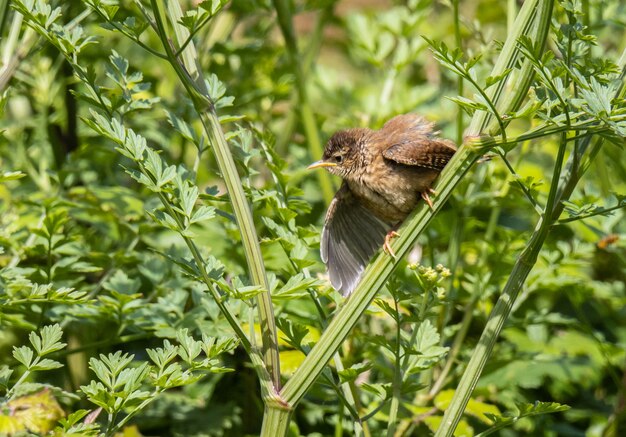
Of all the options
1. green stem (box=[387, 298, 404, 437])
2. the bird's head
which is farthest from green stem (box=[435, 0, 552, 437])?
the bird's head

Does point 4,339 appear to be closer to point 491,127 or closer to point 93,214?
point 93,214

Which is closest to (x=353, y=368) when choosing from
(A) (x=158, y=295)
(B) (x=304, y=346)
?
(B) (x=304, y=346)

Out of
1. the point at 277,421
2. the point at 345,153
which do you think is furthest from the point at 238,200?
the point at 345,153

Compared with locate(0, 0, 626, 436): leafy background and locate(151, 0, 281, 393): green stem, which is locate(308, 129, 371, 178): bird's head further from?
locate(151, 0, 281, 393): green stem

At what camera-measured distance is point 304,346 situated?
6.05 feet

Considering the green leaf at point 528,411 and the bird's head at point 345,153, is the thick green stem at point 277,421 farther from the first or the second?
the bird's head at point 345,153

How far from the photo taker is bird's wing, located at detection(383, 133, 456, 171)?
221 cm

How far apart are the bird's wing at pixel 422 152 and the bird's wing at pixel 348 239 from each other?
0.18 metres

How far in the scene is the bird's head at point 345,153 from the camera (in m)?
2.47

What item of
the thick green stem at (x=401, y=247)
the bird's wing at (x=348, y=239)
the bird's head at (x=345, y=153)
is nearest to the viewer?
the thick green stem at (x=401, y=247)

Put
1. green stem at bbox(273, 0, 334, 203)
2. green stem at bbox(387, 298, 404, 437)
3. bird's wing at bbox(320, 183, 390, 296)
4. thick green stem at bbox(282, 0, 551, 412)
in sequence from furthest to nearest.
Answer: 1. green stem at bbox(273, 0, 334, 203)
2. bird's wing at bbox(320, 183, 390, 296)
3. green stem at bbox(387, 298, 404, 437)
4. thick green stem at bbox(282, 0, 551, 412)

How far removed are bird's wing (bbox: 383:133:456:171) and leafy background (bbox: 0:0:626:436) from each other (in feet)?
0.55

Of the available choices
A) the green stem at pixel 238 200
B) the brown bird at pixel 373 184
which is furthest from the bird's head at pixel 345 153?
the green stem at pixel 238 200

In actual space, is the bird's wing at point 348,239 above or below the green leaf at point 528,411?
above
